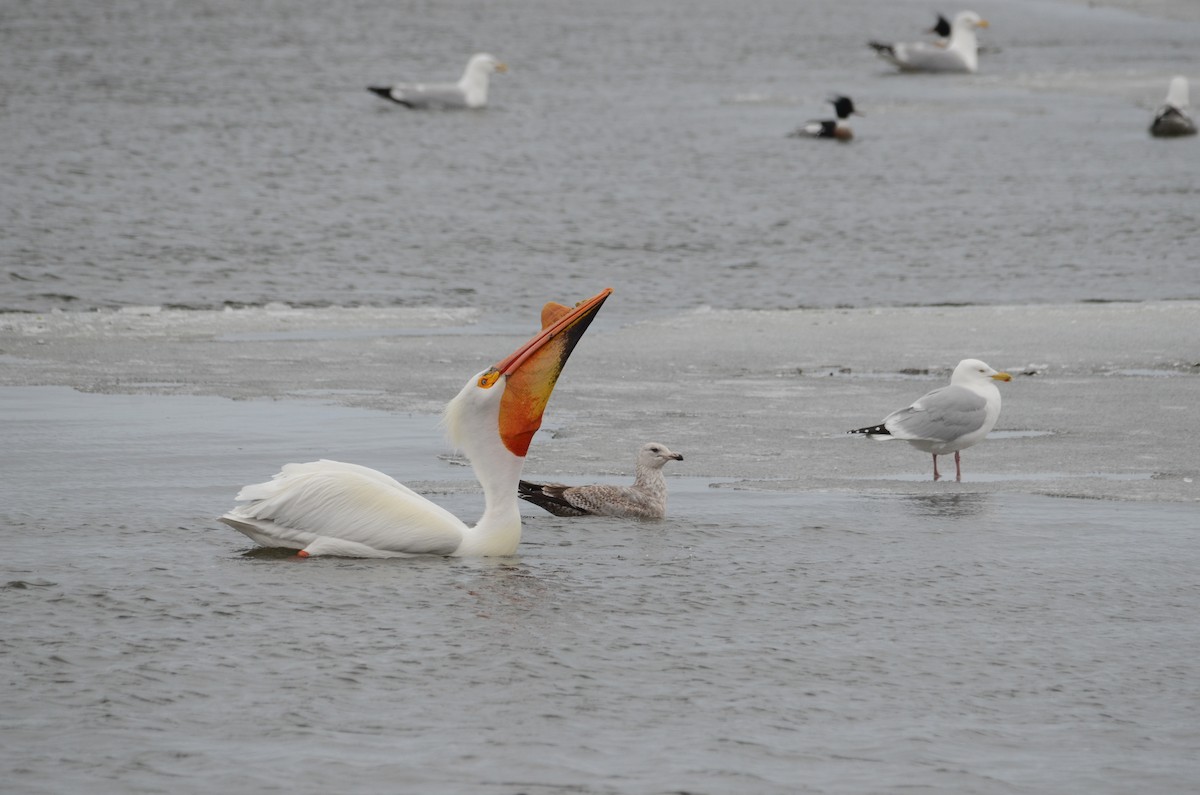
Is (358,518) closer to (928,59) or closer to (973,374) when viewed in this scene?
(973,374)

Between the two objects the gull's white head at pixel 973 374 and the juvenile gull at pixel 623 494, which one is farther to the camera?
the gull's white head at pixel 973 374

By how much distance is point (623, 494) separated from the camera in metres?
8.30

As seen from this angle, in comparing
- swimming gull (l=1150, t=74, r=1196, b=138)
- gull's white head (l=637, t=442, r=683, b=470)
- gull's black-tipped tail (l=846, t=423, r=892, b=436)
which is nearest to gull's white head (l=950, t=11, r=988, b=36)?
swimming gull (l=1150, t=74, r=1196, b=138)

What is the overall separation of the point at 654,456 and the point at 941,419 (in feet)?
5.81

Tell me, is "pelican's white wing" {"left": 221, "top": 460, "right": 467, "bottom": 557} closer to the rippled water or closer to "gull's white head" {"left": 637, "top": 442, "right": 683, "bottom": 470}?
"gull's white head" {"left": 637, "top": 442, "right": 683, "bottom": 470}

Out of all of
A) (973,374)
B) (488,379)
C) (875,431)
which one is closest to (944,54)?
(973,374)

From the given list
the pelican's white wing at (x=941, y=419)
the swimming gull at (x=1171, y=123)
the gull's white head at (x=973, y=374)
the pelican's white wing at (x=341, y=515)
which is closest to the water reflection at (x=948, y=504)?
the pelican's white wing at (x=941, y=419)

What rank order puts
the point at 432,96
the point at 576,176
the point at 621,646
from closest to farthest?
the point at 621,646 < the point at 576,176 < the point at 432,96

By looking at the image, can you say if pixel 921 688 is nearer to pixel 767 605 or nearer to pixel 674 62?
pixel 767 605

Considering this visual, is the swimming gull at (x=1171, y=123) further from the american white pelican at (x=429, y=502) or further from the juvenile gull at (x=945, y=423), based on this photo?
the american white pelican at (x=429, y=502)

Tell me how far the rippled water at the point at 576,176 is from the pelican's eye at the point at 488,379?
24.3ft

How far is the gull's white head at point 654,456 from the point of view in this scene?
8352 mm

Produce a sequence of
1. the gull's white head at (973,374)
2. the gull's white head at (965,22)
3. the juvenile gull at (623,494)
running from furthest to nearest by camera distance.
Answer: the gull's white head at (965,22) < the gull's white head at (973,374) < the juvenile gull at (623,494)

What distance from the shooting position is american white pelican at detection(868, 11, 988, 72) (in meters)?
34.8
